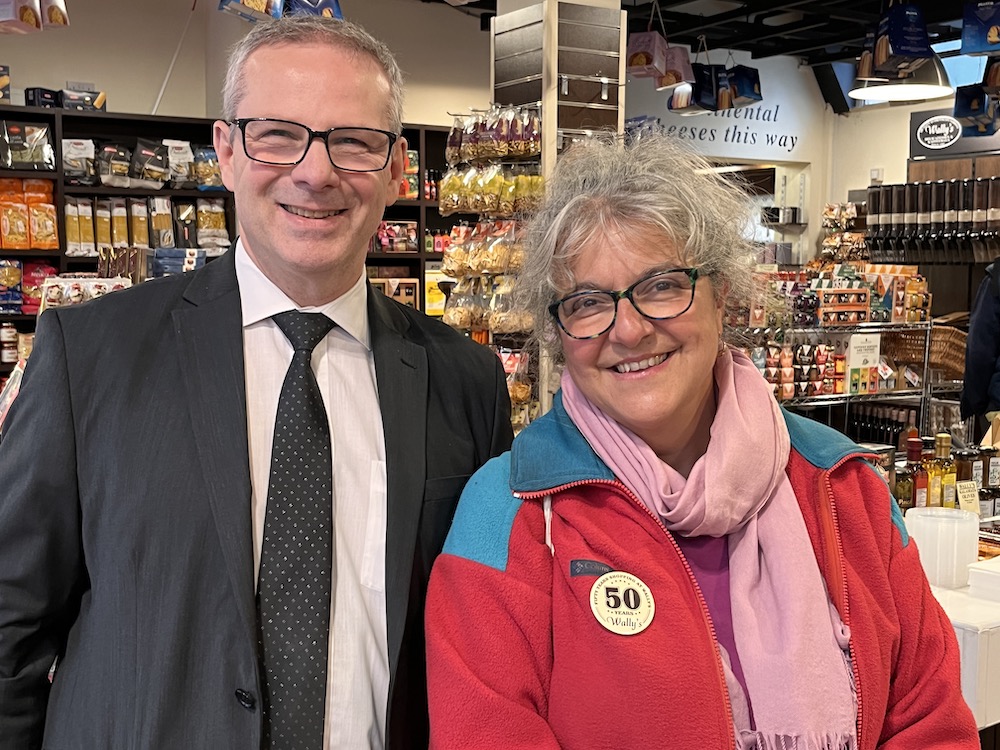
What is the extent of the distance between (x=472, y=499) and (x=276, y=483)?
31 cm

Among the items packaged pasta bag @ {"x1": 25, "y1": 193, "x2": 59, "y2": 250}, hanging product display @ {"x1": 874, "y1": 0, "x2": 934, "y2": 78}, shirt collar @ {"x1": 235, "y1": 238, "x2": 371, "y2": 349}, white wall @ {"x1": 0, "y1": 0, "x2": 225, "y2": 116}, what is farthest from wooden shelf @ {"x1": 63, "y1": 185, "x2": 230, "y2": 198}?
shirt collar @ {"x1": 235, "y1": 238, "x2": 371, "y2": 349}

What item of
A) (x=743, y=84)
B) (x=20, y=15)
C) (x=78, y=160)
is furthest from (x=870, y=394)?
(x=743, y=84)

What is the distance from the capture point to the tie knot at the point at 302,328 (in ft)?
5.28

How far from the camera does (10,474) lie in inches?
57.7

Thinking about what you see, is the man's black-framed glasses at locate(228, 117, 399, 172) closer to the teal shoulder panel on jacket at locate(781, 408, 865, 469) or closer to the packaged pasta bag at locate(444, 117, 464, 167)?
the teal shoulder panel on jacket at locate(781, 408, 865, 469)

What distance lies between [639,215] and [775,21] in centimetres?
1107

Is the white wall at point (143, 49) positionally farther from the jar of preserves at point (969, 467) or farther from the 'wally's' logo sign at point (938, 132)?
the jar of preserves at point (969, 467)

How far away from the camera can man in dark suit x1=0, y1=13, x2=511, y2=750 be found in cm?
146

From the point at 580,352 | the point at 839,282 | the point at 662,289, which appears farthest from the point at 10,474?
the point at 839,282

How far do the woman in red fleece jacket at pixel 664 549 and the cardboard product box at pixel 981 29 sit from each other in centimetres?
626

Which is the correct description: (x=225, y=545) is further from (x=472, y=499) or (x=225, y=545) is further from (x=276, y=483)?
(x=472, y=499)

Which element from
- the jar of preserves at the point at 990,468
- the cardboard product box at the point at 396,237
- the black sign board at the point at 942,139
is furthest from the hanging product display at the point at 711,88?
the jar of preserves at the point at 990,468

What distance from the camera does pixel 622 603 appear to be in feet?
4.88

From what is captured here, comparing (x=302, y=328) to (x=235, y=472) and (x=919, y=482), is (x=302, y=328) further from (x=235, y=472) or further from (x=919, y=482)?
(x=919, y=482)
